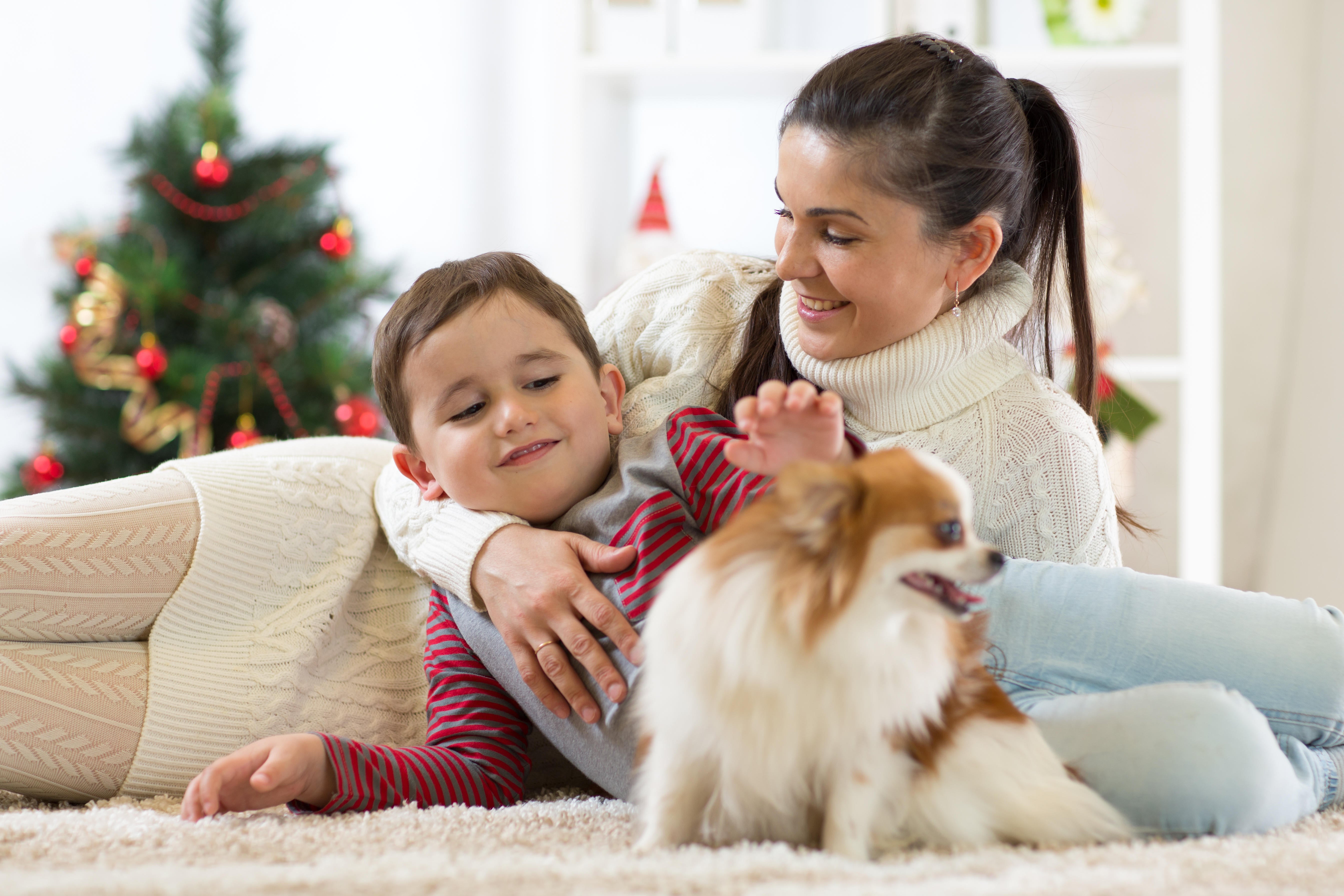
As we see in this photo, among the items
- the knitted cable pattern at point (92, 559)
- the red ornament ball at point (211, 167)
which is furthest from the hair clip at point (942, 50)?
the red ornament ball at point (211, 167)

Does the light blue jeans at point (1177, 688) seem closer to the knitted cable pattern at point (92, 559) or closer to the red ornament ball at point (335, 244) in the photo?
the knitted cable pattern at point (92, 559)

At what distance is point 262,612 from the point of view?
48.1 inches

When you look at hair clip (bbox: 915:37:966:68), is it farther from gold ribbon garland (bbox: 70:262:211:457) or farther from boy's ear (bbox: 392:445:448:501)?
gold ribbon garland (bbox: 70:262:211:457)

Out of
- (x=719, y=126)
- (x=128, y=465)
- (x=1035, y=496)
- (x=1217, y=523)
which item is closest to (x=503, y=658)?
(x=1035, y=496)

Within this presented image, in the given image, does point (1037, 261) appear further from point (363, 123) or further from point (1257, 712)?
point (363, 123)

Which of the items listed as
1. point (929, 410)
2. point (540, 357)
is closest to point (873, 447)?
point (929, 410)

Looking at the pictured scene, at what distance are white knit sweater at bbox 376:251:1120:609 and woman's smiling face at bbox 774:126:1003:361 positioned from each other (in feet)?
0.09

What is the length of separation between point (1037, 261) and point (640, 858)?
1.03m

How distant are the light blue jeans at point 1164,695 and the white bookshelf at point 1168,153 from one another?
5.13ft

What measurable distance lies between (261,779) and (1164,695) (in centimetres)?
76

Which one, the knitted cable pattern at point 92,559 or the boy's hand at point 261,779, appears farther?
the knitted cable pattern at point 92,559

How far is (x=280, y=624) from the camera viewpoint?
1.22m

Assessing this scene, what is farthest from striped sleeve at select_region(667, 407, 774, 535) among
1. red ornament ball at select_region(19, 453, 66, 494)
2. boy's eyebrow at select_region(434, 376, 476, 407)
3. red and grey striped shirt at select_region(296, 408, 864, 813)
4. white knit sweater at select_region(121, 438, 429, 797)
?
red ornament ball at select_region(19, 453, 66, 494)

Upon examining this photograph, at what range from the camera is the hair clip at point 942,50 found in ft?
4.29
